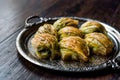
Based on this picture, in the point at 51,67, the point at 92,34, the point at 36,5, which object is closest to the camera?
the point at 51,67

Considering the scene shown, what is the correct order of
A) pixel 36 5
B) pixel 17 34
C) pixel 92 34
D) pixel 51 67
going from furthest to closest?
pixel 36 5 → pixel 17 34 → pixel 92 34 → pixel 51 67

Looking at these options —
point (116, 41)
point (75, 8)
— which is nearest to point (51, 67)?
point (116, 41)

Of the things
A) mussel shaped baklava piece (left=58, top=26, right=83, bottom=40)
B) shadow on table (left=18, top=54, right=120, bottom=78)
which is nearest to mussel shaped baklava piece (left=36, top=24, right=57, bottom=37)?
mussel shaped baklava piece (left=58, top=26, right=83, bottom=40)

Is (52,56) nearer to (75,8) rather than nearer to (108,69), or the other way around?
(108,69)

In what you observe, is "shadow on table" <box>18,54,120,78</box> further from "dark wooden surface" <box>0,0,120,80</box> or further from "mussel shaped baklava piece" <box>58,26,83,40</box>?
"mussel shaped baklava piece" <box>58,26,83,40</box>

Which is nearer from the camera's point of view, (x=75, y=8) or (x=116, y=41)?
(x=116, y=41)

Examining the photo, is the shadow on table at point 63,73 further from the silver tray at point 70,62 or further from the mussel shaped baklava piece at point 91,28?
the mussel shaped baklava piece at point 91,28
